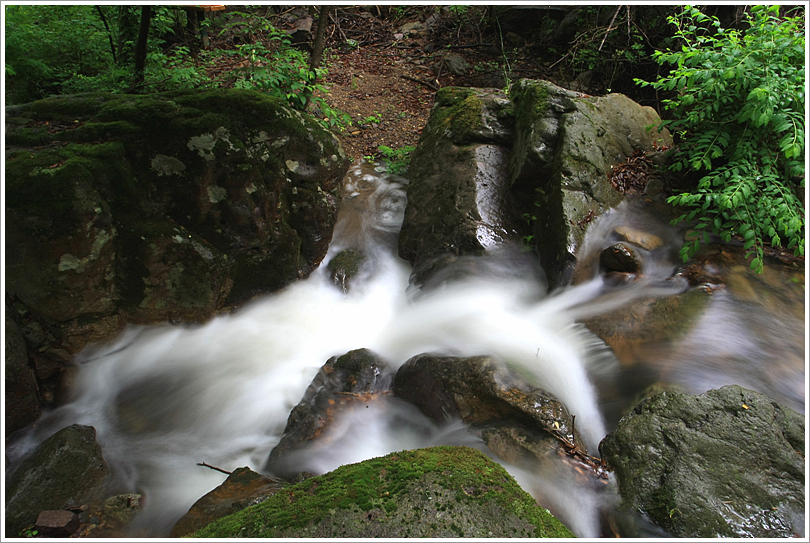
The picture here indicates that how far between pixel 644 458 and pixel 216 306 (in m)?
3.91

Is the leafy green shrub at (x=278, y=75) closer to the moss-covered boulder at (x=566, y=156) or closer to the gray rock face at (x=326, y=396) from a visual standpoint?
the moss-covered boulder at (x=566, y=156)

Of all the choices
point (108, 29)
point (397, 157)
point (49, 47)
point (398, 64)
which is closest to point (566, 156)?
point (397, 157)

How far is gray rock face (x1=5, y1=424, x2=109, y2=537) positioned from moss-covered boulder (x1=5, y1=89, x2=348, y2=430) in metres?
0.92

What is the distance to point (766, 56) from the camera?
3.82m

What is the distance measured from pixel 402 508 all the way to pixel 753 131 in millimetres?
4704

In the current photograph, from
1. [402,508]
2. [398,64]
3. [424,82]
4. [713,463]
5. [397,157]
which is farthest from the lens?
[398,64]

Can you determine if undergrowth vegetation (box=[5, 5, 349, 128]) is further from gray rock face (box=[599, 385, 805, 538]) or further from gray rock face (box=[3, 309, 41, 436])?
gray rock face (box=[599, 385, 805, 538])

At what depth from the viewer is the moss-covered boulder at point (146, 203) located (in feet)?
10.7

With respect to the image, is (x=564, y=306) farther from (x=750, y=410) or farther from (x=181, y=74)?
(x=181, y=74)

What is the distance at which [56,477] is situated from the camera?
2930mm

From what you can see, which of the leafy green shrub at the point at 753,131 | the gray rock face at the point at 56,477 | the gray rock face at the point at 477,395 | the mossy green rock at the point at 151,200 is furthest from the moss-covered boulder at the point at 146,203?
the leafy green shrub at the point at 753,131

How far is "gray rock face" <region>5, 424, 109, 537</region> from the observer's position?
2721 millimetres

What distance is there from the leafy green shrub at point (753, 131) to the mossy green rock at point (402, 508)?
10.9 feet

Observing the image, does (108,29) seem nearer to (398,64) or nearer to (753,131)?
(398,64)
